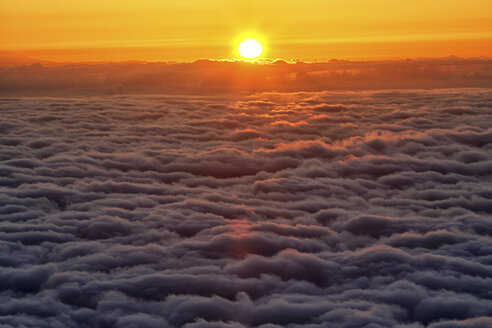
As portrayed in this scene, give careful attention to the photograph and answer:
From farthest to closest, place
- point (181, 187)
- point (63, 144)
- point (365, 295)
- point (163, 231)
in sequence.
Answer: point (63, 144) → point (181, 187) → point (163, 231) → point (365, 295)

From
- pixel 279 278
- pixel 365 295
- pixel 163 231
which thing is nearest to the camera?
pixel 365 295

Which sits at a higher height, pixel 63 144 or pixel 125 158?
pixel 63 144

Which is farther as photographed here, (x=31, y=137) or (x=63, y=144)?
(x=31, y=137)

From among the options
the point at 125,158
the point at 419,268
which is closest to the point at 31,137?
the point at 125,158

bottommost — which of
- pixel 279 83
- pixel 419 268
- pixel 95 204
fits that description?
pixel 419 268

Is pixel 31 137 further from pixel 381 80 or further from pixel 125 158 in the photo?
pixel 381 80

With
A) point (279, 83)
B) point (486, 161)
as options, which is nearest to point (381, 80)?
point (279, 83)

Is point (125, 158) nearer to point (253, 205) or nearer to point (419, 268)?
point (253, 205)

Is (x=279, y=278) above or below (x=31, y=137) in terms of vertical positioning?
below

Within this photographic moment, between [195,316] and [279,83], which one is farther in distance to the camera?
[279,83]
